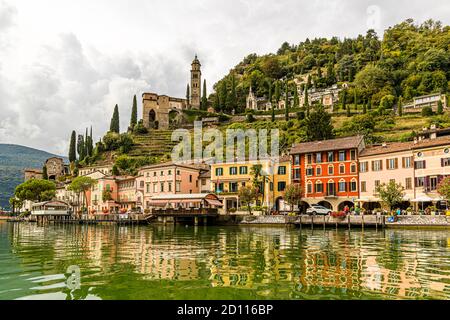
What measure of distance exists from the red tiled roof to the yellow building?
262cm

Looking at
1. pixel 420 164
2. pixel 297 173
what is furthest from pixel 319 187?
pixel 420 164

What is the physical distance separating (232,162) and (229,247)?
1554 inches

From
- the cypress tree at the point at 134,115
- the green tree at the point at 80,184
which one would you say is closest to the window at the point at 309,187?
the green tree at the point at 80,184

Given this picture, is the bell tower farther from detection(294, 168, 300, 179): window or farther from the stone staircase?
detection(294, 168, 300, 179): window

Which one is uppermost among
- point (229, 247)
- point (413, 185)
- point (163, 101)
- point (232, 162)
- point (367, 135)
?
point (163, 101)

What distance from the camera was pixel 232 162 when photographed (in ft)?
221

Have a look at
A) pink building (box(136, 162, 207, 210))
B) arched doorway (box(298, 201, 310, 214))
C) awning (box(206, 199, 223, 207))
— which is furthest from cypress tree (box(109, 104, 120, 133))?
arched doorway (box(298, 201, 310, 214))

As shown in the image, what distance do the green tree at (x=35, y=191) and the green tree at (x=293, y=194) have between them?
6195 cm

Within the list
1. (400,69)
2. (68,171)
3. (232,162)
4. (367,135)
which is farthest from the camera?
(400,69)

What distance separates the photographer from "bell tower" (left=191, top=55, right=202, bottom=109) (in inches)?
6434

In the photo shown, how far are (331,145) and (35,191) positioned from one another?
6866cm

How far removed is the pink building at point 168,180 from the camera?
71750mm
